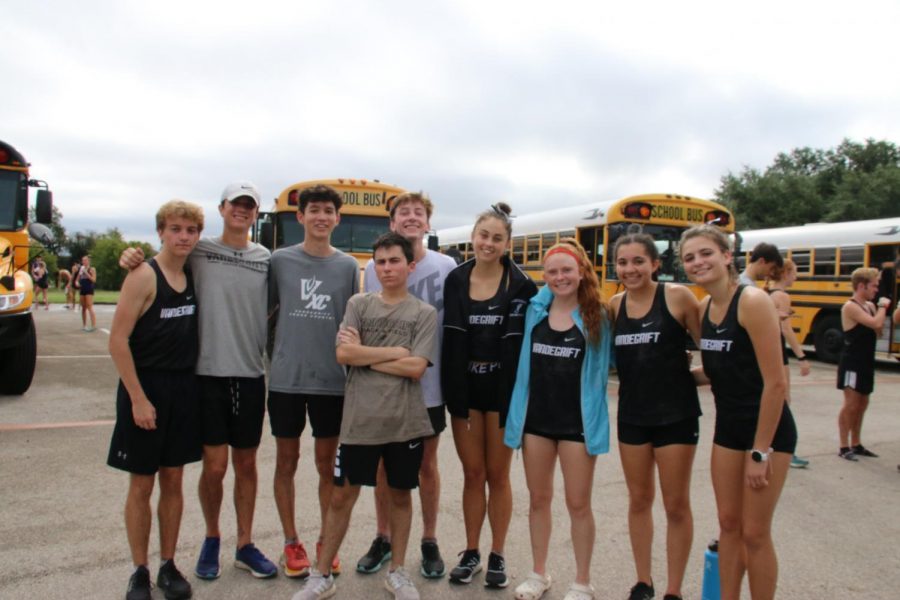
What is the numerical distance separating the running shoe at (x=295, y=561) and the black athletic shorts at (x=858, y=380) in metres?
5.15

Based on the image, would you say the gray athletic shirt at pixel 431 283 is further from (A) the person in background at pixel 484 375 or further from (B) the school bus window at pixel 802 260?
(B) the school bus window at pixel 802 260

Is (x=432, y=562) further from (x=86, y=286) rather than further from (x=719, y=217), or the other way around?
(x=86, y=286)

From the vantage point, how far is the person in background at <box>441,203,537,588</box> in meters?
3.34

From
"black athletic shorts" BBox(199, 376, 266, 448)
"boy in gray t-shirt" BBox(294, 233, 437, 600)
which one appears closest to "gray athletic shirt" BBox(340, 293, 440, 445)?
"boy in gray t-shirt" BBox(294, 233, 437, 600)

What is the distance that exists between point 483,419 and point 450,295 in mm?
695

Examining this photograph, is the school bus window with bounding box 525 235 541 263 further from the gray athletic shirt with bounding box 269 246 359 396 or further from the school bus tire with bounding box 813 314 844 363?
the gray athletic shirt with bounding box 269 246 359 396

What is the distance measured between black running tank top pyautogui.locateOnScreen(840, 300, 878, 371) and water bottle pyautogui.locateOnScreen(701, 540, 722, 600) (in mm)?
3883

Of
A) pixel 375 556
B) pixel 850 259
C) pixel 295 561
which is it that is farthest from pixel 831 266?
pixel 295 561

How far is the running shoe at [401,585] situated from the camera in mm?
3068

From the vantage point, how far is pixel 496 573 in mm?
3289

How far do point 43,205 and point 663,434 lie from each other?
8363mm

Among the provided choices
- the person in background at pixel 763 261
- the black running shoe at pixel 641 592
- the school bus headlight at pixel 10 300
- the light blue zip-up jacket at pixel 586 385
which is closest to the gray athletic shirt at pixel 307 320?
the light blue zip-up jacket at pixel 586 385

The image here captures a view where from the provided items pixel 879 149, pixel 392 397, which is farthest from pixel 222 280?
pixel 879 149

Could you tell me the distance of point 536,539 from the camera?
3.23 metres
